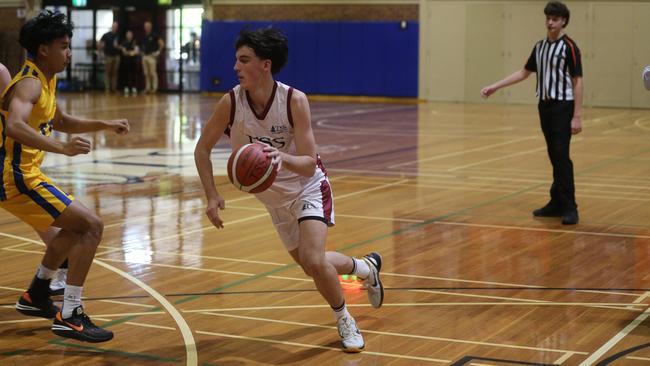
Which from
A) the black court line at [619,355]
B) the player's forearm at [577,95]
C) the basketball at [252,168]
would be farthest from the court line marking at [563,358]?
the player's forearm at [577,95]

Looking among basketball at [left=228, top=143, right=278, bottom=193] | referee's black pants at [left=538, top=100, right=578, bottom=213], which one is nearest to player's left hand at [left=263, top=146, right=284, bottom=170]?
basketball at [left=228, top=143, right=278, bottom=193]

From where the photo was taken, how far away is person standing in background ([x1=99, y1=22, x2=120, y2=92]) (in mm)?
30656

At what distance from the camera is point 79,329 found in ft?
18.0

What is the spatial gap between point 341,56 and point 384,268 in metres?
22.5

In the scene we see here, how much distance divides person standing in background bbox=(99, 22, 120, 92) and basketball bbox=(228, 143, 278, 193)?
2619cm

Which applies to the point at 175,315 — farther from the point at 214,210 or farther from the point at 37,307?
the point at 214,210

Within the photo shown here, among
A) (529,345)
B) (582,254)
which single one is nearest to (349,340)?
(529,345)

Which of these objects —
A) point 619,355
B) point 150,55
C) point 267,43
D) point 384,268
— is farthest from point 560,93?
point 150,55

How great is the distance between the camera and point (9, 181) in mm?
5590

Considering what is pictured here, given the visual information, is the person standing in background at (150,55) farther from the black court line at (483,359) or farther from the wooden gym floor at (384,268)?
the black court line at (483,359)

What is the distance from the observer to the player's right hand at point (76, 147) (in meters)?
5.18

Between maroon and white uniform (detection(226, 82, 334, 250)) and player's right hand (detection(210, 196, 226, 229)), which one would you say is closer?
player's right hand (detection(210, 196, 226, 229))

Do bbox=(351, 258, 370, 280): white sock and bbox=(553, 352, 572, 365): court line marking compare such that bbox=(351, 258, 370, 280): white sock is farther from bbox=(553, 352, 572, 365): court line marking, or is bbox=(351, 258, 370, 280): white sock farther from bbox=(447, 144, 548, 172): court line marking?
bbox=(447, 144, 548, 172): court line marking

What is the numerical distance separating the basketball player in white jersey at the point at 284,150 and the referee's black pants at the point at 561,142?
4423 millimetres
